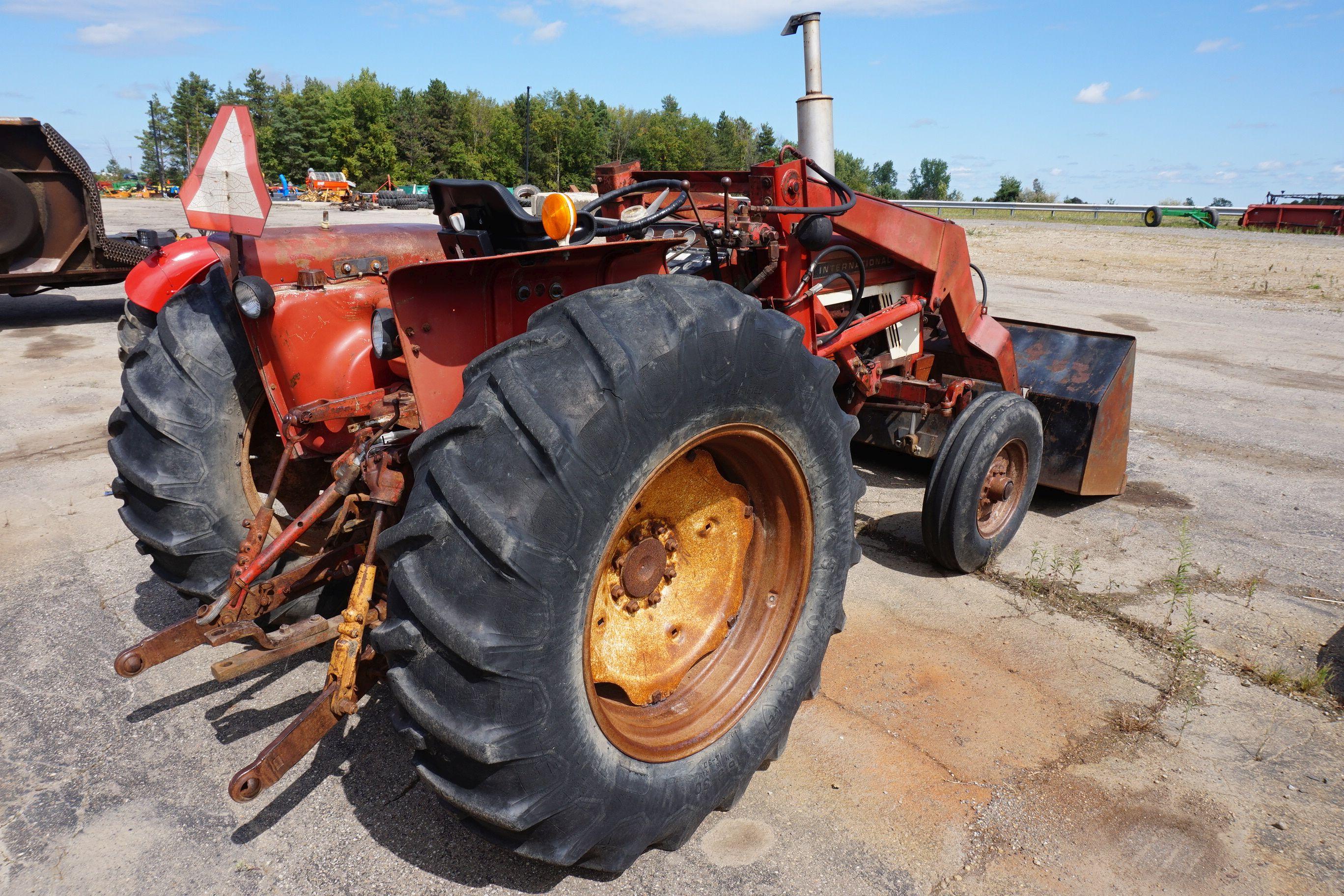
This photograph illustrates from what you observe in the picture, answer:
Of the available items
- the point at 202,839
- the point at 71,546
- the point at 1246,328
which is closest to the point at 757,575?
the point at 202,839

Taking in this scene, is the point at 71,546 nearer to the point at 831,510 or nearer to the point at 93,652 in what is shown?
the point at 93,652

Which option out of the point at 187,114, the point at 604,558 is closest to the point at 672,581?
the point at 604,558

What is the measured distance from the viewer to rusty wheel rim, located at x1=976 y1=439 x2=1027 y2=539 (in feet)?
14.0

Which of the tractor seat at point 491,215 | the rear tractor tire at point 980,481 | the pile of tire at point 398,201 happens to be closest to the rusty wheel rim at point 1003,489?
the rear tractor tire at point 980,481

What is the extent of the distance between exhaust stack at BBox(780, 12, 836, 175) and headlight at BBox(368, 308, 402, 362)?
7.83 feet

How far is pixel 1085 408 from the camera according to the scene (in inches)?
190

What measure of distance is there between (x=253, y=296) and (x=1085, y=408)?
422 centimetres

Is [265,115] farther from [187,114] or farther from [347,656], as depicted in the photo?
[347,656]

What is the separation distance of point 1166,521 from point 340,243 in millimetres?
4547

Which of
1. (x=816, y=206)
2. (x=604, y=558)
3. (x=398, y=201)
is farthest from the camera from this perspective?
(x=398, y=201)

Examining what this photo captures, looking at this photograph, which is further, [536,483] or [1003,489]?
[1003,489]

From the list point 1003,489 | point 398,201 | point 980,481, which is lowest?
point 1003,489

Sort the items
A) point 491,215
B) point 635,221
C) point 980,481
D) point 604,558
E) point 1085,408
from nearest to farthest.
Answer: point 604,558
point 491,215
point 635,221
point 980,481
point 1085,408

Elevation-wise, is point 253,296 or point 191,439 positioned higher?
point 253,296
